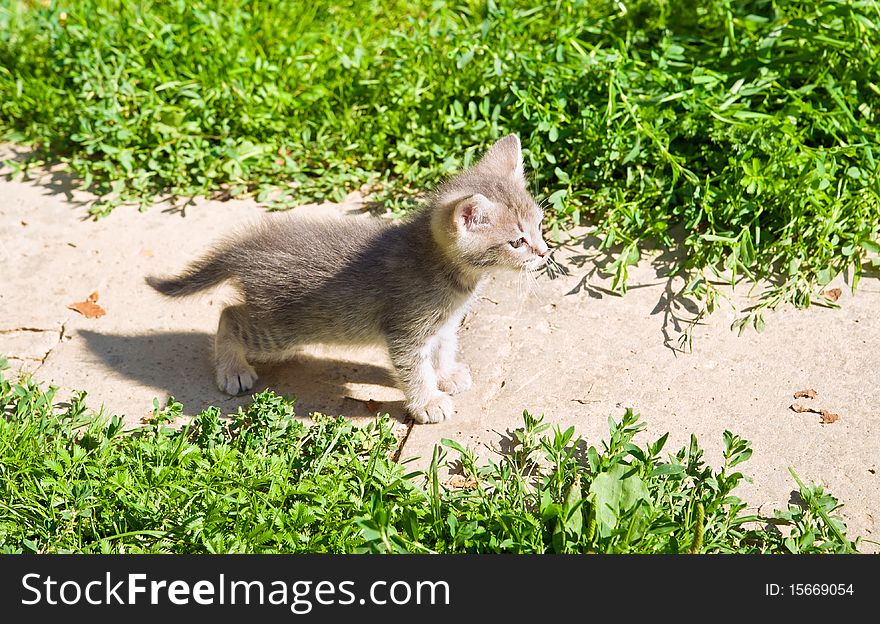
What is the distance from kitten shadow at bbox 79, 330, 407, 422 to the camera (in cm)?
493

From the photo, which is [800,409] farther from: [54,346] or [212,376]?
[54,346]

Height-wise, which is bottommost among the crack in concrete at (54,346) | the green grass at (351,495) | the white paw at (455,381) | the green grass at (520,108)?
the green grass at (351,495)

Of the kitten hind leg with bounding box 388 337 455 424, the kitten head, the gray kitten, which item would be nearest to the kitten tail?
the gray kitten

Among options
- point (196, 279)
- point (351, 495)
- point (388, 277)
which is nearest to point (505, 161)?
point (388, 277)

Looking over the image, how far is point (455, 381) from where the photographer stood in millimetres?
4891

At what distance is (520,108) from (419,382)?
2087 mm

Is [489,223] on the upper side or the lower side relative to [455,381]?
upper

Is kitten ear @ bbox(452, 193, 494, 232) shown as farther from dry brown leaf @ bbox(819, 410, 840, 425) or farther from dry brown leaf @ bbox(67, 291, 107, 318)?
dry brown leaf @ bbox(67, 291, 107, 318)

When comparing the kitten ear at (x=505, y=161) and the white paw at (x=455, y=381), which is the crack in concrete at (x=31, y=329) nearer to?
the white paw at (x=455, y=381)

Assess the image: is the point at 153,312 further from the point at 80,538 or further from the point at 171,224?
the point at 80,538

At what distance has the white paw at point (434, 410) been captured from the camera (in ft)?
15.4

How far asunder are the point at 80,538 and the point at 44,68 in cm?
420

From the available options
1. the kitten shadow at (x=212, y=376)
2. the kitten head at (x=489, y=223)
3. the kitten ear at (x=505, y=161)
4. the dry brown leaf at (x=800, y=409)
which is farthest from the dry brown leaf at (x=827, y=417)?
the kitten shadow at (x=212, y=376)

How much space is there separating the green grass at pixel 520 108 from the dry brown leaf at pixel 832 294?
0.08 metres
